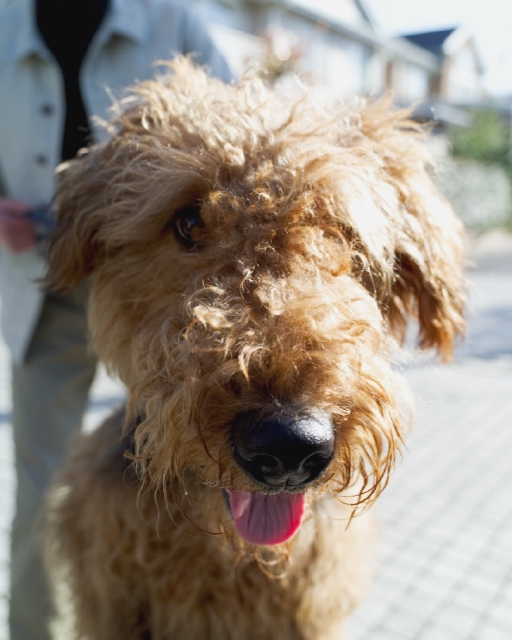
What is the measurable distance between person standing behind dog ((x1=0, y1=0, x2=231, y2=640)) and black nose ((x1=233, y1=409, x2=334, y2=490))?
1396 mm

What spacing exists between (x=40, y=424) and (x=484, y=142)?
931 inches

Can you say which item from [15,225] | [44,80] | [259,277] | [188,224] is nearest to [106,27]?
[44,80]

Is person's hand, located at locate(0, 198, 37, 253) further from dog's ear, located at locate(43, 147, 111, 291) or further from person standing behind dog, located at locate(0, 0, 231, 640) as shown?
dog's ear, located at locate(43, 147, 111, 291)

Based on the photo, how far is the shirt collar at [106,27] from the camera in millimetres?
2422

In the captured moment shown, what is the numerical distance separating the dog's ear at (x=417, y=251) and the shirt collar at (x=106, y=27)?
1003 mm

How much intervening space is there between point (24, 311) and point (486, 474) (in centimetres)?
350

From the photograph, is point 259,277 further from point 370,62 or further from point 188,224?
point 370,62

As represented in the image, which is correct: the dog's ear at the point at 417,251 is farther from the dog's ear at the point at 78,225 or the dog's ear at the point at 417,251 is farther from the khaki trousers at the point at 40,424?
the khaki trousers at the point at 40,424

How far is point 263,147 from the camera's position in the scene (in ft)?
6.27

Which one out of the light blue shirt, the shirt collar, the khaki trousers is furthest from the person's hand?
the shirt collar

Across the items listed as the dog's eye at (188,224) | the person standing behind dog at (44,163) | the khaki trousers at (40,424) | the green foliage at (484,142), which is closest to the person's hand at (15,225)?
the person standing behind dog at (44,163)

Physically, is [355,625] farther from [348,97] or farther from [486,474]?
[348,97]

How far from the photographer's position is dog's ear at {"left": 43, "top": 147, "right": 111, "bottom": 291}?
209cm

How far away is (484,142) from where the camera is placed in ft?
76.4
